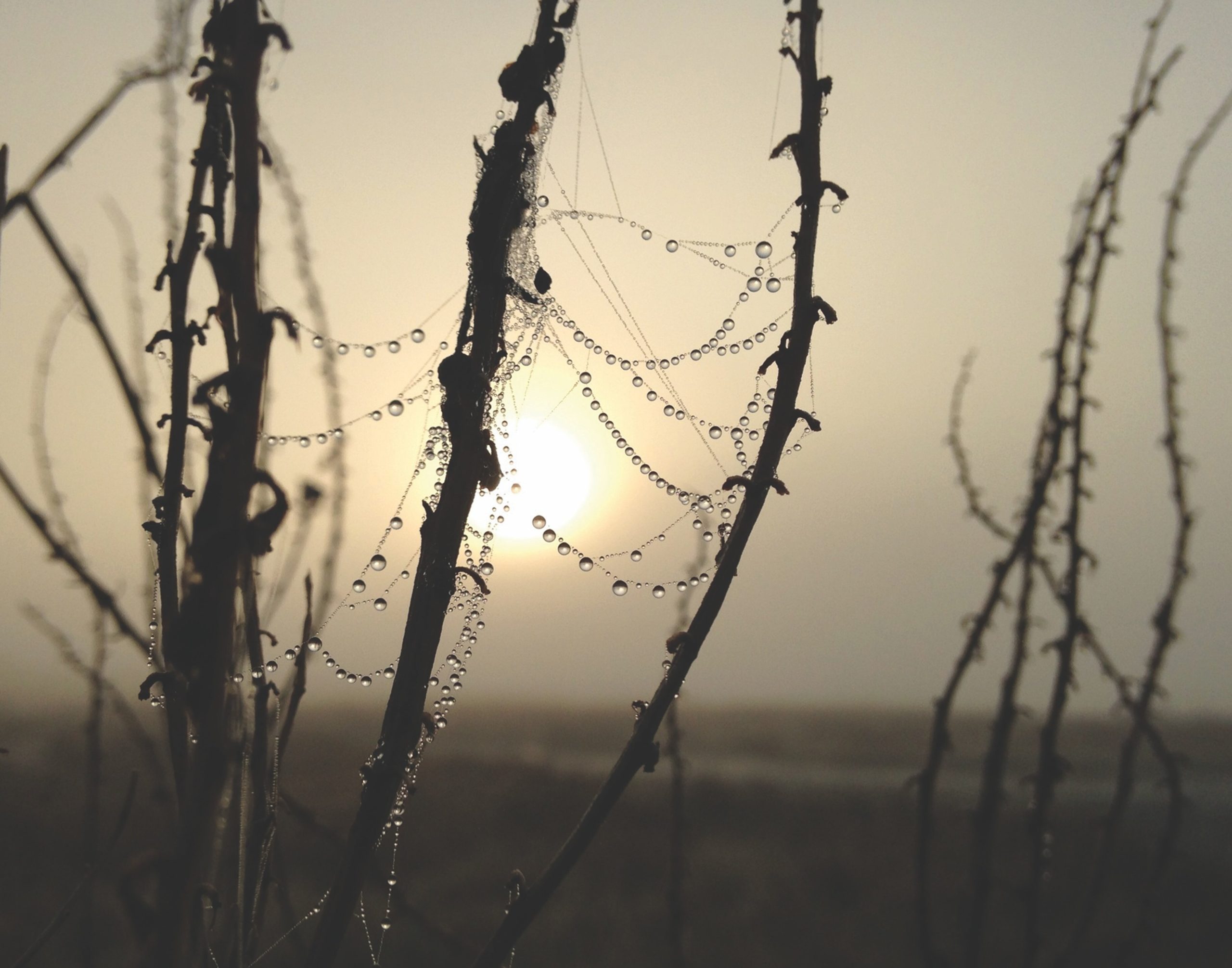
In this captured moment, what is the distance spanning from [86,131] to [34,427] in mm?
586

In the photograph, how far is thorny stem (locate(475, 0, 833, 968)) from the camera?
2.53ft

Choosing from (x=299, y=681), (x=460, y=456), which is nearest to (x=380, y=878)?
(x=299, y=681)

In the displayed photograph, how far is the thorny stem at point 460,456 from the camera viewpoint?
770 mm

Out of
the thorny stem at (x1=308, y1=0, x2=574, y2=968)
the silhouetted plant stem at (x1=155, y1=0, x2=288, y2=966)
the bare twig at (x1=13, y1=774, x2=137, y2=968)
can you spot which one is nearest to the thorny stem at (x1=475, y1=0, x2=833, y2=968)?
the thorny stem at (x1=308, y1=0, x2=574, y2=968)

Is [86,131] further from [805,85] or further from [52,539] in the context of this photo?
[805,85]

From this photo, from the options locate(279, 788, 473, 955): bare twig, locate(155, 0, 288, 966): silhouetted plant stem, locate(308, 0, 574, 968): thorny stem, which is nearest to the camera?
locate(155, 0, 288, 966): silhouetted plant stem

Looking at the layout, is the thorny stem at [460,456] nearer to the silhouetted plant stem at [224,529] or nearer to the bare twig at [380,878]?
the silhouetted plant stem at [224,529]

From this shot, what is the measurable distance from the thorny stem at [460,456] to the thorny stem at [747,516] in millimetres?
151

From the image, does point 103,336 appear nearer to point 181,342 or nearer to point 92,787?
point 181,342

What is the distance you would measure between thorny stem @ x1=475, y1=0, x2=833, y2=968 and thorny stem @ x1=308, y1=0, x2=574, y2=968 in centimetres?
15

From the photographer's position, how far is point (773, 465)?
2.76 ft

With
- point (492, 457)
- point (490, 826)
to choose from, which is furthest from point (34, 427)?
point (490, 826)

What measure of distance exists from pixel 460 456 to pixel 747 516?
30 centimetres

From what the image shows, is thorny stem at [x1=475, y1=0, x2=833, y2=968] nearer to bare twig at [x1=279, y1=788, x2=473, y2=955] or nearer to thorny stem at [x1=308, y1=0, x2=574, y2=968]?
thorny stem at [x1=308, y1=0, x2=574, y2=968]
